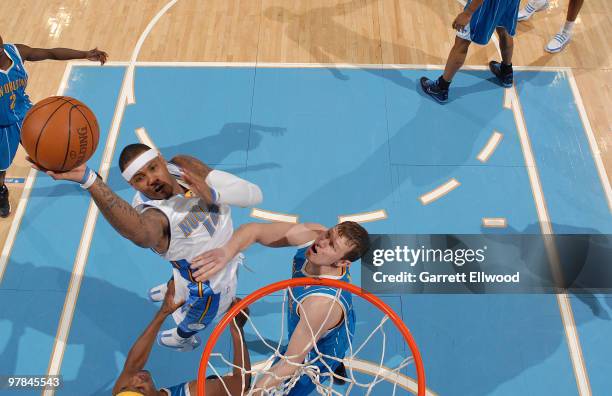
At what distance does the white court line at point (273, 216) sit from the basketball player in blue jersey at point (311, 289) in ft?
4.15

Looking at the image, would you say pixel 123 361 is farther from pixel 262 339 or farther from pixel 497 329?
pixel 497 329

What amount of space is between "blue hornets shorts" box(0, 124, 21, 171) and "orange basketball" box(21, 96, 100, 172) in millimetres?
1506

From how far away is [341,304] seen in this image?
12.5 ft

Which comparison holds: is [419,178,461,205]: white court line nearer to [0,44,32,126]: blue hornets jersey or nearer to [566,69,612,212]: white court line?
[566,69,612,212]: white court line

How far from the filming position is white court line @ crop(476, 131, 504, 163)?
19.9 ft

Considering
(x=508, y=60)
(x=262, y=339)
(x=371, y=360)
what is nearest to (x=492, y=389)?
(x=371, y=360)

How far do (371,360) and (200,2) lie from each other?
5.29m

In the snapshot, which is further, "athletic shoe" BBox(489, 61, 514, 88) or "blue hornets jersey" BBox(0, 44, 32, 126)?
"athletic shoe" BBox(489, 61, 514, 88)

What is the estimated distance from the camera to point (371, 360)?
4742mm

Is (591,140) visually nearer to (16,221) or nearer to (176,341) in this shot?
(176,341)

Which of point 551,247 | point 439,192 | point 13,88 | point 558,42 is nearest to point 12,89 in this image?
point 13,88

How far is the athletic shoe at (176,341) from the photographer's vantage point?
466cm

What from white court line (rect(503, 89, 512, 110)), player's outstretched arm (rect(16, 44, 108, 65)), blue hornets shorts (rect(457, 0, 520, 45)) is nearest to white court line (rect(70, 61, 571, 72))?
white court line (rect(503, 89, 512, 110))

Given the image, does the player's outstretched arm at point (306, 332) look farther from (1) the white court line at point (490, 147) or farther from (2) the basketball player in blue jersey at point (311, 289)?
(1) the white court line at point (490, 147)
